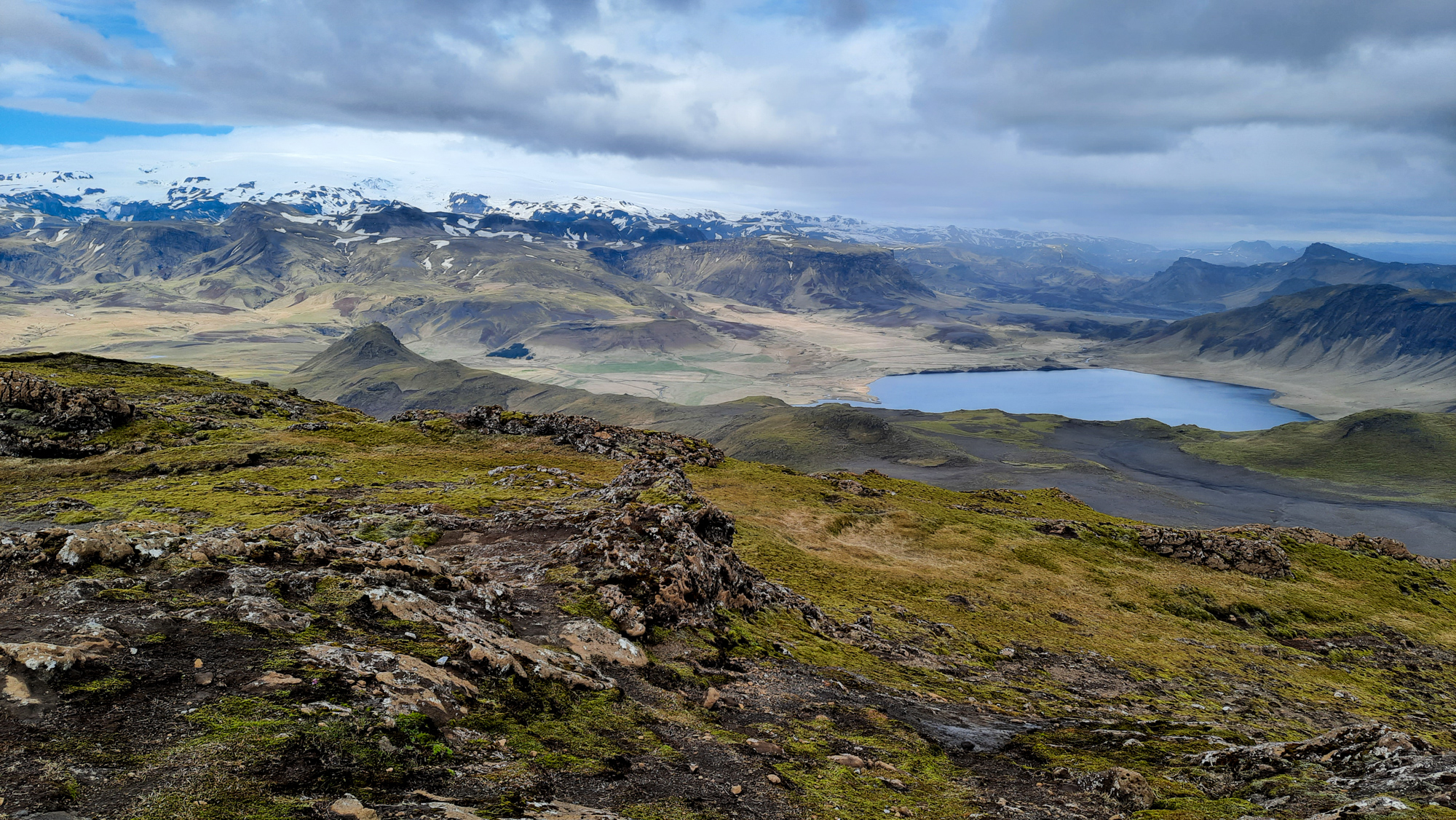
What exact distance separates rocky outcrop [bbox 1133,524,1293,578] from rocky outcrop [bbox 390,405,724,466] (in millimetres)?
60258

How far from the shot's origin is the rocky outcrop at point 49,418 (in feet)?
181

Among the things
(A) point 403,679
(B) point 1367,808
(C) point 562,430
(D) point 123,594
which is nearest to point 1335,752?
(B) point 1367,808

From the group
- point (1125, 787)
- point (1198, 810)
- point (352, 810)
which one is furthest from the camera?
point (1125, 787)

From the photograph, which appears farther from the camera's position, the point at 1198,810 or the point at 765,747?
the point at 765,747

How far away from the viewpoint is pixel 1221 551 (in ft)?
259

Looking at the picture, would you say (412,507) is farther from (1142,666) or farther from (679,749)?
(1142,666)

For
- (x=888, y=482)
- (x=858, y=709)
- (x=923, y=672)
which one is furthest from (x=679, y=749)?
(x=888, y=482)

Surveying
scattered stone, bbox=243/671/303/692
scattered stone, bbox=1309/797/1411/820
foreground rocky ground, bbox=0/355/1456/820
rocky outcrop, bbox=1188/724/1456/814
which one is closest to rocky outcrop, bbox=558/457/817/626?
foreground rocky ground, bbox=0/355/1456/820

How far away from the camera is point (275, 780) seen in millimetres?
13422

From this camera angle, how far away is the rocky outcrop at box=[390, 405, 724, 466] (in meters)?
85.9

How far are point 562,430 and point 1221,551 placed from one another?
3308 inches

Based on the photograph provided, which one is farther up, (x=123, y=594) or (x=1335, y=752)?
(x=123, y=594)

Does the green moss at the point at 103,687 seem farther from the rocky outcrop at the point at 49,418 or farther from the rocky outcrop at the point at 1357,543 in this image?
the rocky outcrop at the point at 1357,543

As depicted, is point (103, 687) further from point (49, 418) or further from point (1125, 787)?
point (49, 418)
